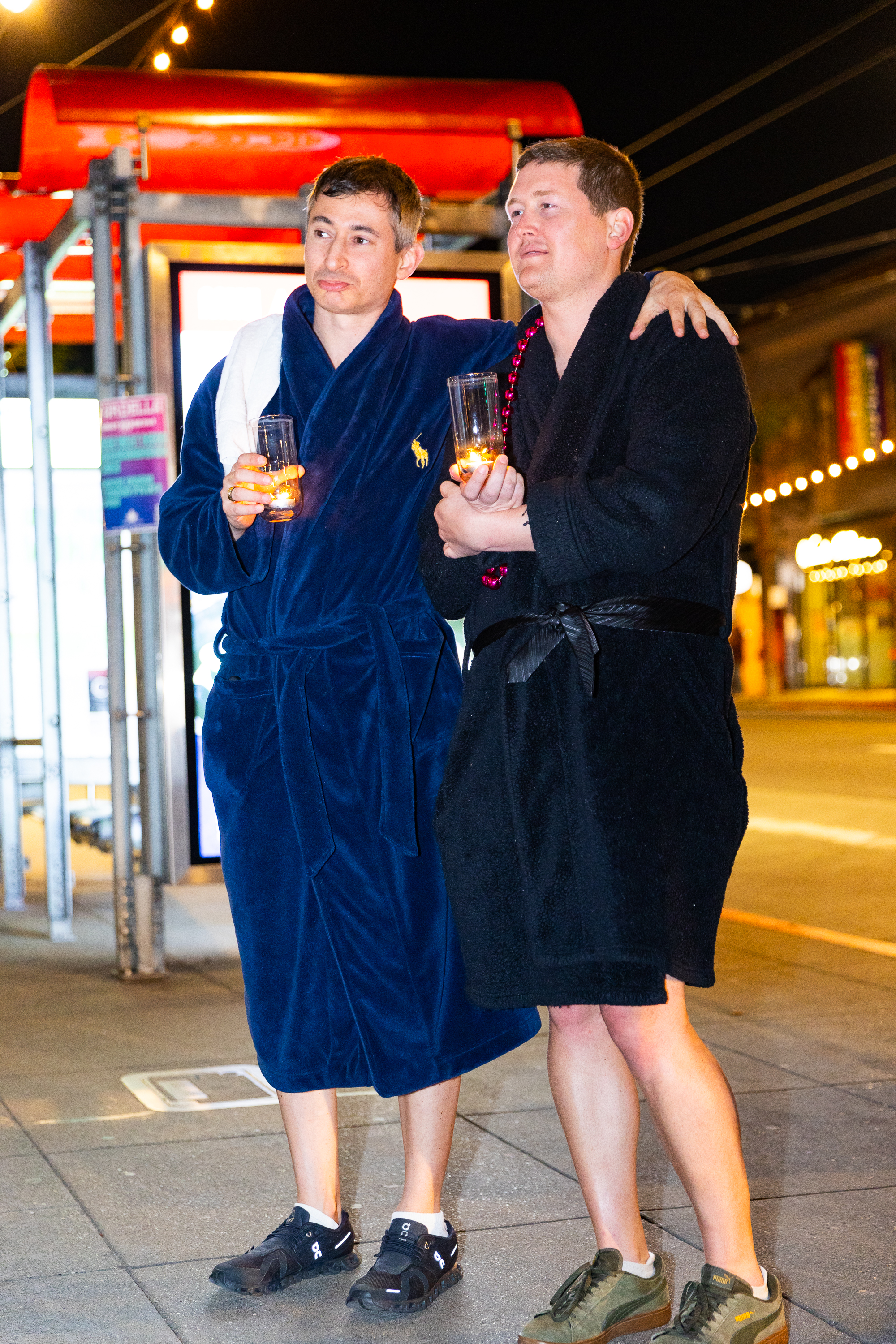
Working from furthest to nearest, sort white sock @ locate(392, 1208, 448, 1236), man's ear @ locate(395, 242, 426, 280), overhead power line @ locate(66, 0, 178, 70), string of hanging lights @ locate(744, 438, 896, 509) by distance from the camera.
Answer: string of hanging lights @ locate(744, 438, 896, 509) → overhead power line @ locate(66, 0, 178, 70) → man's ear @ locate(395, 242, 426, 280) → white sock @ locate(392, 1208, 448, 1236)

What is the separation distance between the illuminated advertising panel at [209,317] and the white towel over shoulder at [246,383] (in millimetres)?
3009

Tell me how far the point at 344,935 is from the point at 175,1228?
82cm

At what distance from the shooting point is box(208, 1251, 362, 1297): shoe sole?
9.46 feet

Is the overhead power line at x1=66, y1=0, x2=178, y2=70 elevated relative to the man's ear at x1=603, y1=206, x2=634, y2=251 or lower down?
elevated

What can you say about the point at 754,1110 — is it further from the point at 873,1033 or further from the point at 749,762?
the point at 749,762

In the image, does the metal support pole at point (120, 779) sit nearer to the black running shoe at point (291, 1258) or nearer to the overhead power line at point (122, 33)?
the black running shoe at point (291, 1258)

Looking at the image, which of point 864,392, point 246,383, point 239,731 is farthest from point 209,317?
point 864,392

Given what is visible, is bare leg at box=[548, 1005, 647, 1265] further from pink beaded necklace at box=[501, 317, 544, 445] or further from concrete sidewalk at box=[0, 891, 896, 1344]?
pink beaded necklace at box=[501, 317, 544, 445]

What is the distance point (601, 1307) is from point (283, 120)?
218 inches

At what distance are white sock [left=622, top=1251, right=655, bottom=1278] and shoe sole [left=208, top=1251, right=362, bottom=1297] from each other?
62 centimetres

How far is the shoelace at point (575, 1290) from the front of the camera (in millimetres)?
2596

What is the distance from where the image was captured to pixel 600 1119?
264 cm

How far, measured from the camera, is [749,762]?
16.5 meters

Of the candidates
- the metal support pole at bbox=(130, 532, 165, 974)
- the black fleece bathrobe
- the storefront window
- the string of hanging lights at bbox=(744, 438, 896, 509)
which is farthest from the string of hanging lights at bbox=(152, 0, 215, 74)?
the storefront window
